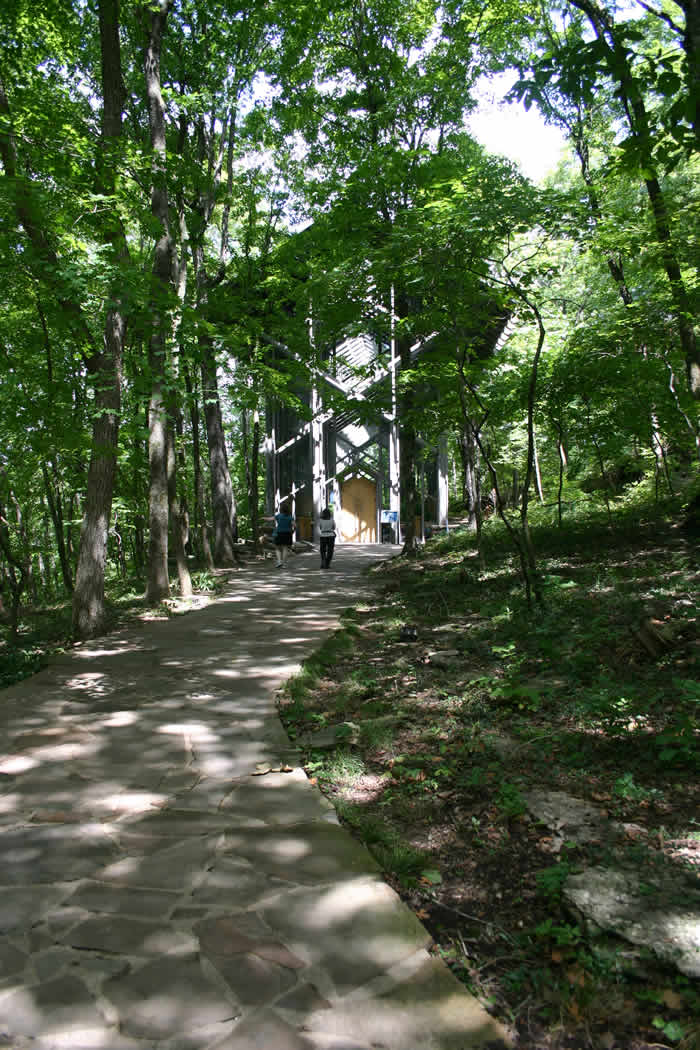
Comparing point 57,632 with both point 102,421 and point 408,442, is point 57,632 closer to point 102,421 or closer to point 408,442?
point 102,421

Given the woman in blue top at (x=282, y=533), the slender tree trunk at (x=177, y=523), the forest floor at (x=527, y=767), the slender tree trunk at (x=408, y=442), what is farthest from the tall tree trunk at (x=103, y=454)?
the woman in blue top at (x=282, y=533)

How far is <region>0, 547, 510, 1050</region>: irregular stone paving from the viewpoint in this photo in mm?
2008

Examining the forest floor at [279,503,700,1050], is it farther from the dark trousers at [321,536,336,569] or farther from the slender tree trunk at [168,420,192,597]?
the dark trousers at [321,536,336,569]

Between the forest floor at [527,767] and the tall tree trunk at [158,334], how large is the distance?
16.3 ft

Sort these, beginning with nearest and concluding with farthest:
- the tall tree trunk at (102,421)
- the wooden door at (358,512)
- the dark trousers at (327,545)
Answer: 1. the tall tree trunk at (102,421)
2. the dark trousers at (327,545)
3. the wooden door at (358,512)

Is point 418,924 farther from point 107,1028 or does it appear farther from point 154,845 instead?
point 154,845

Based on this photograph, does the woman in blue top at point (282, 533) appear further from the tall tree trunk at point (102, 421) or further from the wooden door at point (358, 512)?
the wooden door at point (358, 512)

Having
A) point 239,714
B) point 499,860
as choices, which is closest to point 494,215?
point 239,714

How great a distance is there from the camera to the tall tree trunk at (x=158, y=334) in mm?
9992

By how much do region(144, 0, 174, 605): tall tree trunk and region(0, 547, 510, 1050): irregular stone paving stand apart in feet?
19.9

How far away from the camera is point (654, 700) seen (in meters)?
4.20

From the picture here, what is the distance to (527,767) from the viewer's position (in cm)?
375

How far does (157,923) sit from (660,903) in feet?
6.48

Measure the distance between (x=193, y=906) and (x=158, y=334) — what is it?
9.94 meters
